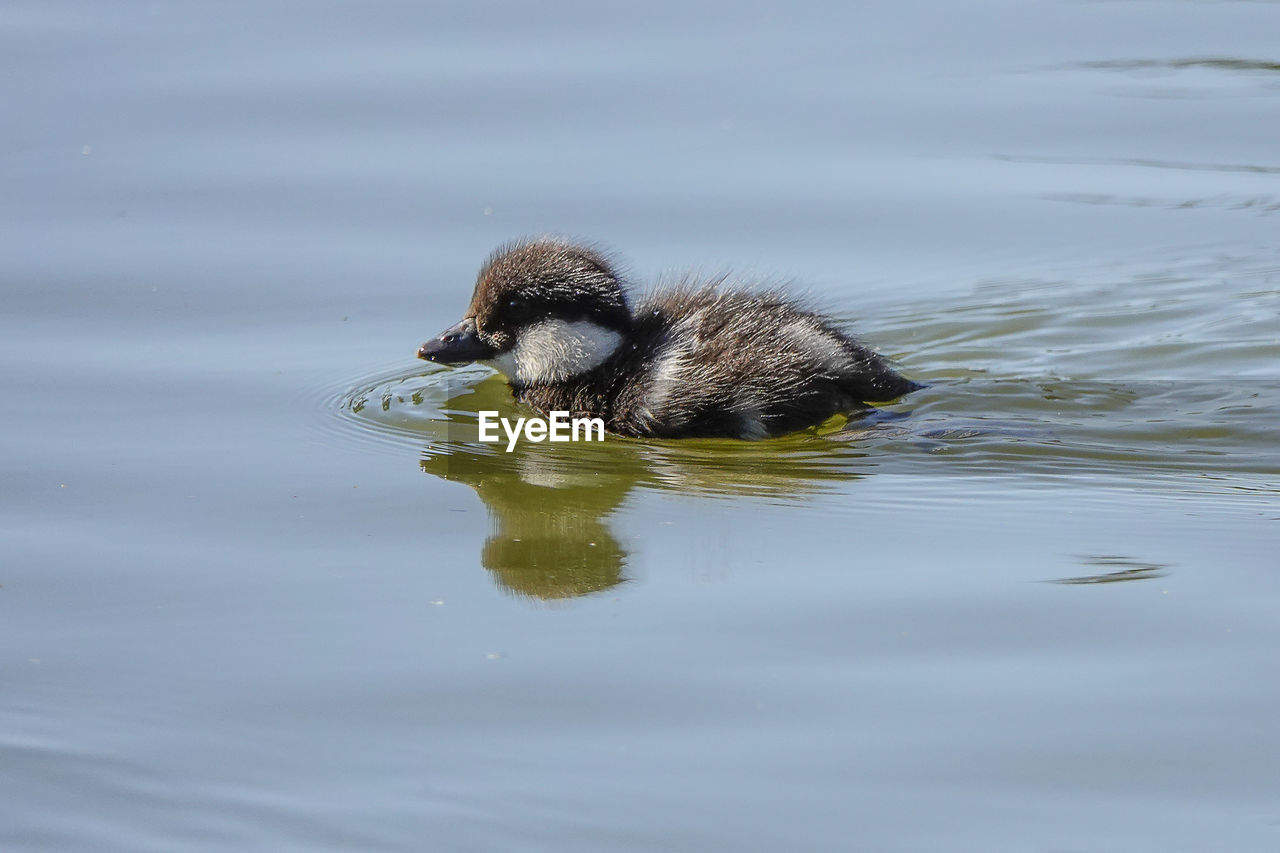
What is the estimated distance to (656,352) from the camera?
568 cm

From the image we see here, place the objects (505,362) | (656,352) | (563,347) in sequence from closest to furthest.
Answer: (656,352) → (563,347) → (505,362)

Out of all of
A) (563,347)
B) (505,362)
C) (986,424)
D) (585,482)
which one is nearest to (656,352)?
(563,347)

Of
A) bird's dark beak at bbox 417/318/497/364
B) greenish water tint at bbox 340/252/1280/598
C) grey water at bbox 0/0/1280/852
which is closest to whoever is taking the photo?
grey water at bbox 0/0/1280/852

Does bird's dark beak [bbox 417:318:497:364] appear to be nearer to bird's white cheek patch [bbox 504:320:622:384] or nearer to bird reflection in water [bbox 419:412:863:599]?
bird's white cheek patch [bbox 504:320:622:384]

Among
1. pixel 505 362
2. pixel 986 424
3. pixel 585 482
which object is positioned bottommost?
pixel 585 482

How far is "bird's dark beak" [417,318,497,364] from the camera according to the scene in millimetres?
5793

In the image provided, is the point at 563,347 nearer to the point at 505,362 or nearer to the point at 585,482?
the point at 505,362

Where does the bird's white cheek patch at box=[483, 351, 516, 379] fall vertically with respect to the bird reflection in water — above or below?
above

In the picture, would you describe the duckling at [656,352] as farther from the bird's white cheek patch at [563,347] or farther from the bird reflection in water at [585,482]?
the bird reflection in water at [585,482]

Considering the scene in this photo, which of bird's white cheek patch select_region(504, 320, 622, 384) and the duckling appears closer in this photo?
the duckling

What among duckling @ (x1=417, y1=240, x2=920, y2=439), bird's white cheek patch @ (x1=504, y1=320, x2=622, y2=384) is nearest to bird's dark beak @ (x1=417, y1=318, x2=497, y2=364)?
duckling @ (x1=417, y1=240, x2=920, y2=439)

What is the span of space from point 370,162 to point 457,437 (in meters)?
2.52

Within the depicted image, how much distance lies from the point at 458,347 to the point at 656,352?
0.67m

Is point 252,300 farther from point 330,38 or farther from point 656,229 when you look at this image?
point 330,38
